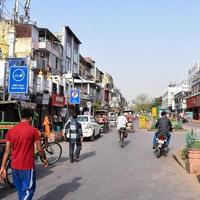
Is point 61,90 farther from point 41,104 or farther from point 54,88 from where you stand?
point 41,104

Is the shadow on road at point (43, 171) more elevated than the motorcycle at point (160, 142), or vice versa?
the motorcycle at point (160, 142)

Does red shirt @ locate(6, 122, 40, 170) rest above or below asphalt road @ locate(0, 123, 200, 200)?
above

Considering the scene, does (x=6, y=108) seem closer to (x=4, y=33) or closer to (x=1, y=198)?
(x=1, y=198)

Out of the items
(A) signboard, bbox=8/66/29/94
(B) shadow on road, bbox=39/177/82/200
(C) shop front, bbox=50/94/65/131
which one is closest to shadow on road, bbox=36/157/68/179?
(B) shadow on road, bbox=39/177/82/200

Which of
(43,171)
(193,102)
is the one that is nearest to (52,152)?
(43,171)

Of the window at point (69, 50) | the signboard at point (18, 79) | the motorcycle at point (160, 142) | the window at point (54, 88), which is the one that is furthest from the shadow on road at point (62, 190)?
the window at point (69, 50)

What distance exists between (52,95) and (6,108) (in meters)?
22.6

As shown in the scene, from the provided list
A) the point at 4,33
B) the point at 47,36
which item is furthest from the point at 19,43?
the point at 47,36

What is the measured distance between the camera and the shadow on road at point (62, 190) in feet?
28.1

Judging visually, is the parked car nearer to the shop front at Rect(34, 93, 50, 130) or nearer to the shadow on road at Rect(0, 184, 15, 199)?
the shop front at Rect(34, 93, 50, 130)

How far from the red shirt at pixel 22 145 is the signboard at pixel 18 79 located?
37.7ft

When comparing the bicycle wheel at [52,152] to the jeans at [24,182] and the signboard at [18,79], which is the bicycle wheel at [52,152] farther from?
the jeans at [24,182]

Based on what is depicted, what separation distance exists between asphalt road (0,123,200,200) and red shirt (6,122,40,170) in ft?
6.50

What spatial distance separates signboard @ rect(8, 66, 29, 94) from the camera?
18047mm
